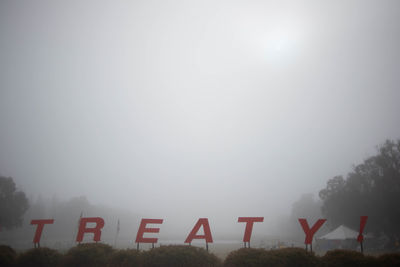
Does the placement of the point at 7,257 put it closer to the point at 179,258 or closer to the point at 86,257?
the point at 86,257

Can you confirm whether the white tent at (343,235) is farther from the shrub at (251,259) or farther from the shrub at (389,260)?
the shrub at (251,259)

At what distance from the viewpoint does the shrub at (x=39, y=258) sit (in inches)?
602

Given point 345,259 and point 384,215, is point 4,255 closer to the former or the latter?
point 345,259

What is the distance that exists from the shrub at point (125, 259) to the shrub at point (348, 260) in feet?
32.6

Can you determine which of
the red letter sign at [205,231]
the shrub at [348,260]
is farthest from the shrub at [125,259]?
the shrub at [348,260]

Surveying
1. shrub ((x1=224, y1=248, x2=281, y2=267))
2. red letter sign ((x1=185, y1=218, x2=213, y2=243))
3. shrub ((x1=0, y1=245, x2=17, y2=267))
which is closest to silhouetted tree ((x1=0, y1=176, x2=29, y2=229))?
shrub ((x1=0, y1=245, x2=17, y2=267))

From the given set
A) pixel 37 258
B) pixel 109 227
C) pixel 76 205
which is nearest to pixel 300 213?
pixel 109 227

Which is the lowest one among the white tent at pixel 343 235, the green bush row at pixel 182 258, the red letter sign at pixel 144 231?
the white tent at pixel 343 235

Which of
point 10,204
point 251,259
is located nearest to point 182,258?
point 251,259

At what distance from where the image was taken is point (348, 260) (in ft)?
41.2

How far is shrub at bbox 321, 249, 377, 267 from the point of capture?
12.4 m

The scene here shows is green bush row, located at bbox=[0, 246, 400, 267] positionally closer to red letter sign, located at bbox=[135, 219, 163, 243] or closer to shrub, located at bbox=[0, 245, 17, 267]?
shrub, located at bbox=[0, 245, 17, 267]

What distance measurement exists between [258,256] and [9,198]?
5942 centimetres

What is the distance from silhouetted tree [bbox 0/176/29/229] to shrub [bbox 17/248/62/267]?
46.0m
